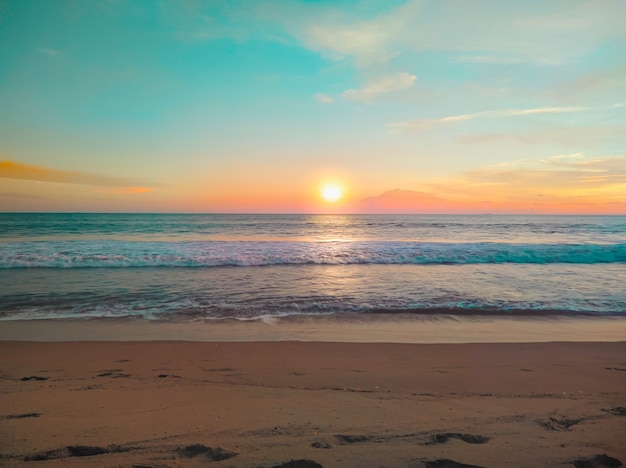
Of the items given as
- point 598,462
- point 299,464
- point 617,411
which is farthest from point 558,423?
point 299,464

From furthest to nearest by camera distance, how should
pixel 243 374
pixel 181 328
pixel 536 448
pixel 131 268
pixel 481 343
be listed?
pixel 131 268 → pixel 181 328 → pixel 481 343 → pixel 243 374 → pixel 536 448

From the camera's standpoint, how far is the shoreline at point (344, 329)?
21.5 feet

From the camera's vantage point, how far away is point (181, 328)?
7.14m

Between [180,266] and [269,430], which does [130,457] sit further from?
[180,266]

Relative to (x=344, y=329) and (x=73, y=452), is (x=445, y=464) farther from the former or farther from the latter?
(x=344, y=329)

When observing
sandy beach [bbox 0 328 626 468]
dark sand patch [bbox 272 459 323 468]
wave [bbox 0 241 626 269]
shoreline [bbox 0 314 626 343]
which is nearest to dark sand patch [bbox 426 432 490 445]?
sandy beach [bbox 0 328 626 468]

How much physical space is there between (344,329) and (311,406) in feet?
11.6

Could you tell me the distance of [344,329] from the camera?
717cm

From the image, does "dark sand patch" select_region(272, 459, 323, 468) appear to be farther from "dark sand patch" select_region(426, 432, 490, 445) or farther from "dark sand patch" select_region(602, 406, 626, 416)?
"dark sand patch" select_region(602, 406, 626, 416)

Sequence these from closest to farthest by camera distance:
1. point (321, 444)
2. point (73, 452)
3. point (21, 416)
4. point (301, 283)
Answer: point (73, 452) < point (321, 444) < point (21, 416) < point (301, 283)

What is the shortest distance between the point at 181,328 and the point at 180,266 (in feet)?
28.8

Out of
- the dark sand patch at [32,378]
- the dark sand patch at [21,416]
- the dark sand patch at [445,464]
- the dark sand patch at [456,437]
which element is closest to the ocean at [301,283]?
the dark sand patch at [32,378]

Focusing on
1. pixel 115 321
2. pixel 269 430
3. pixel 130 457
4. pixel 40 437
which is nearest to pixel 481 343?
pixel 269 430

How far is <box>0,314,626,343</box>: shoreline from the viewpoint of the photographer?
21.5ft
